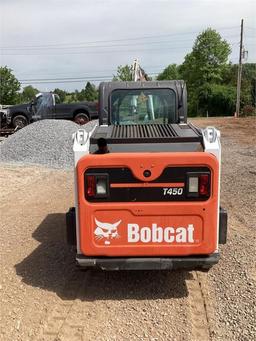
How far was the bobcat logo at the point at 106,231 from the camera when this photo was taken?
403cm

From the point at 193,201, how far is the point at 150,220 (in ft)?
1.39

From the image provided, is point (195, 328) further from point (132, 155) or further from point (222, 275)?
point (132, 155)

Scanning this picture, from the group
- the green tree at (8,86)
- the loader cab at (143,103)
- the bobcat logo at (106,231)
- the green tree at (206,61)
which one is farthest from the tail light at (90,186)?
the green tree at (206,61)

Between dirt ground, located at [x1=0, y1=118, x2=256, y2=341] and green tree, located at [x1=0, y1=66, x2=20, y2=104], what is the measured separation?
5594cm

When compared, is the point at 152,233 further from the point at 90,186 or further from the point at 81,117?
the point at 81,117

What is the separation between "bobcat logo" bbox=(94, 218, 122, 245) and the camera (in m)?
4.03

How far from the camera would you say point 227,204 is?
307 inches

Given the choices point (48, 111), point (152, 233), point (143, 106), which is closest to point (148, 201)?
point (152, 233)

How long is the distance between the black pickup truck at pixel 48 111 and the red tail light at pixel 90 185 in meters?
20.0

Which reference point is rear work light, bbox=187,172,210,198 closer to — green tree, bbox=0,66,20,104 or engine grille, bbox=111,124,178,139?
engine grille, bbox=111,124,178,139

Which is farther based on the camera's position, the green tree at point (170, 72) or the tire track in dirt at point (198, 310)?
the green tree at point (170, 72)

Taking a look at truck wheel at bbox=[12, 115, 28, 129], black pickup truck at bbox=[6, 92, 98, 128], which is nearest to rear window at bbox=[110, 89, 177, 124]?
black pickup truck at bbox=[6, 92, 98, 128]

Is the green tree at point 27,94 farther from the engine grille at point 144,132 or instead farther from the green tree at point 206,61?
the engine grille at point 144,132

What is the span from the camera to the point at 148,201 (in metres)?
3.99
